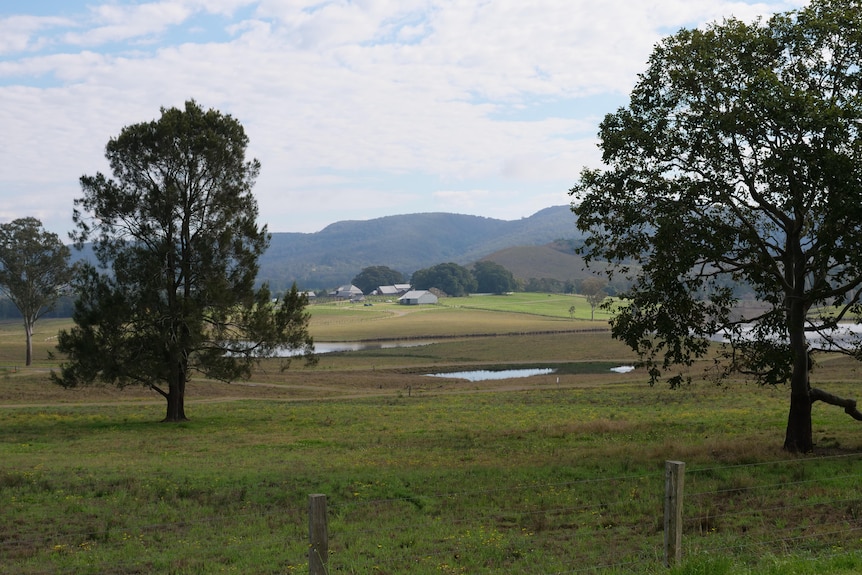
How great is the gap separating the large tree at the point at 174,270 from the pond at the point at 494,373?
1570 inches

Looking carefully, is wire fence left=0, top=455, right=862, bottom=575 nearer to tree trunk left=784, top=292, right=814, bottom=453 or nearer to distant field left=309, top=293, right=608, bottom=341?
tree trunk left=784, top=292, right=814, bottom=453

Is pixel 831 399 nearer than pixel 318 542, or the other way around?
pixel 318 542

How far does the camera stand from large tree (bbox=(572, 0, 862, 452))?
17.5 m

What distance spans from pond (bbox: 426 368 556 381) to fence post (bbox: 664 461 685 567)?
64838mm

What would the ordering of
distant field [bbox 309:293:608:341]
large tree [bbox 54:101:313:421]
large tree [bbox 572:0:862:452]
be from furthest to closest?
distant field [bbox 309:293:608:341] → large tree [bbox 54:101:313:421] → large tree [bbox 572:0:862:452]

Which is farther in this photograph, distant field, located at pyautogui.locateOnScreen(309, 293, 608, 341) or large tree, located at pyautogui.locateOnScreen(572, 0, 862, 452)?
distant field, located at pyautogui.locateOnScreen(309, 293, 608, 341)

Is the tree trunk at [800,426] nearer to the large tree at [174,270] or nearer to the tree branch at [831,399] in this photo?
the tree branch at [831,399]

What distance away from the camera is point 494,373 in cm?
7981

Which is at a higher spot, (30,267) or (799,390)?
(30,267)

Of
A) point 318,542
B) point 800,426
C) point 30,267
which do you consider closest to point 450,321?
point 30,267

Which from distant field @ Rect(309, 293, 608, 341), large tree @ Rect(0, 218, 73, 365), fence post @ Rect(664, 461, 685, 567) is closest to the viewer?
fence post @ Rect(664, 461, 685, 567)

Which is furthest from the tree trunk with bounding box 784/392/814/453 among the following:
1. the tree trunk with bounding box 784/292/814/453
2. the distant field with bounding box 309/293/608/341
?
the distant field with bounding box 309/293/608/341

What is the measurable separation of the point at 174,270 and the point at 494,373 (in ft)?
162

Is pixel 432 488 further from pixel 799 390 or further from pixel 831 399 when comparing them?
pixel 831 399
